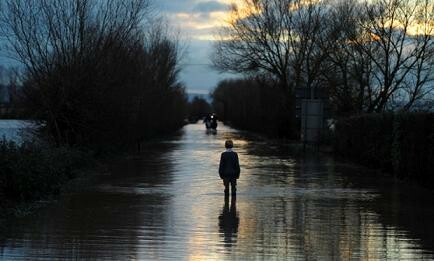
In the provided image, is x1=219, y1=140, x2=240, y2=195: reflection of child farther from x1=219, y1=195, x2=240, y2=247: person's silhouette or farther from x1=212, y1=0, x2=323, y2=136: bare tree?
x1=212, y1=0, x2=323, y2=136: bare tree

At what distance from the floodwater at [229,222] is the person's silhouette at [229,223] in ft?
0.05

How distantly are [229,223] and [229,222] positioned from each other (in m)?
0.10

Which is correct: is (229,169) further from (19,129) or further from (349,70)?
(349,70)

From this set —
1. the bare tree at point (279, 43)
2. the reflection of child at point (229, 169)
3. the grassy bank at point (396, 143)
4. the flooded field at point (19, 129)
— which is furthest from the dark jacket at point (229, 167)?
the bare tree at point (279, 43)

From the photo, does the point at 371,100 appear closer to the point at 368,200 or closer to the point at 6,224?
the point at 368,200

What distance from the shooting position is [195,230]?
1023 cm

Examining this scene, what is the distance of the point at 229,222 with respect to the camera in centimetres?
1107

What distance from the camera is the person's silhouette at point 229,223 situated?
31.2 ft

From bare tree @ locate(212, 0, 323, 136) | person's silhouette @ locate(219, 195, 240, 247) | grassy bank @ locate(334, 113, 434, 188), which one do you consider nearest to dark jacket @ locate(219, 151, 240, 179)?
person's silhouette @ locate(219, 195, 240, 247)

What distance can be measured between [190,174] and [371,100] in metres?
21.3

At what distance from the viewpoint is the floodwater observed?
8.64 meters

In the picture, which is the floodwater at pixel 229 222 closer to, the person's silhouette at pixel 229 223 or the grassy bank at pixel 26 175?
the person's silhouette at pixel 229 223

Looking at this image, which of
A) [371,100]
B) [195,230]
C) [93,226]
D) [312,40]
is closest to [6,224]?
[93,226]

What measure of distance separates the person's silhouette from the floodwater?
0.02m
